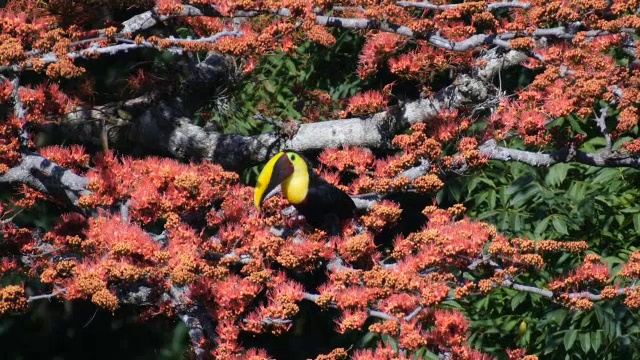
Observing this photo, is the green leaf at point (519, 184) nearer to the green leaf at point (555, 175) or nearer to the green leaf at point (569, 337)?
the green leaf at point (555, 175)

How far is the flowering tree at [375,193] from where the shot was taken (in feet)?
10.9

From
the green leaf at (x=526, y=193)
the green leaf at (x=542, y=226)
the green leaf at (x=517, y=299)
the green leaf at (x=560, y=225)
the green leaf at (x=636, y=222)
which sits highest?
the green leaf at (x=526, y=193)

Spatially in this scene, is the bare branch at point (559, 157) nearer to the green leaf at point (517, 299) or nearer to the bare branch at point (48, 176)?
the green leaf at point (517, 299)

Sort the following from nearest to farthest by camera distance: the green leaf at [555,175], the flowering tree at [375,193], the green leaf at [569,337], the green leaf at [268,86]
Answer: the flowering tree at [375,193] → the green leaf at [569,337] → the green leaf at [555,175] → the green leaf at [268,86]

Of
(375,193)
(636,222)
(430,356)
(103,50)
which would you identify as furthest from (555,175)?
(103,50)

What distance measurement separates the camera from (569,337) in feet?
11.5

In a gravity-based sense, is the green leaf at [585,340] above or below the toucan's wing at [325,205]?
below

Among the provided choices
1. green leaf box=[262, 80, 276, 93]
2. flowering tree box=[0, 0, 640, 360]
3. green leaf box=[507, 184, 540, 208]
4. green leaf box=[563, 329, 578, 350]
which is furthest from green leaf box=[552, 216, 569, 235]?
green leaf box=[262, 80, 276, 93]

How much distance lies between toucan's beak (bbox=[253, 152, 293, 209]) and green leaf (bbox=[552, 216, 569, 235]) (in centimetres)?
105

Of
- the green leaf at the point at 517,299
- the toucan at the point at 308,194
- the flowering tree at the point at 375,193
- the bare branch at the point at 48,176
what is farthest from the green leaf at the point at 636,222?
the bare branch at the point at 48,176

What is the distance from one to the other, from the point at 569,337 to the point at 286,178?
1251 millimetres

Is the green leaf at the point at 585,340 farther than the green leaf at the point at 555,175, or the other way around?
the green leaf at the point at 555,175

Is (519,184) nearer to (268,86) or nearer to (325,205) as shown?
(325,205)

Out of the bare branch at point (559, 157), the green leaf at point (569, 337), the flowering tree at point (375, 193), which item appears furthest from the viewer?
the bare branch at point (559, 157)
